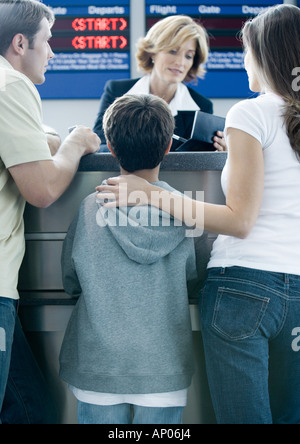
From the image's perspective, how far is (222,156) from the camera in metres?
1.27

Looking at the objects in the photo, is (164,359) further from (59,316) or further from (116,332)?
(59,316)

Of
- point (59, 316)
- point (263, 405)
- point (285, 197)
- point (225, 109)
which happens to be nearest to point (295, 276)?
point (285, 197)

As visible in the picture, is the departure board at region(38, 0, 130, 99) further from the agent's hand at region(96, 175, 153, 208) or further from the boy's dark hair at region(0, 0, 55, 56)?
the agent's hand at region(96, 175, 153, 208)

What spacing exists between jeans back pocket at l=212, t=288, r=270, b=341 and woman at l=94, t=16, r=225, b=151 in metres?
1.44

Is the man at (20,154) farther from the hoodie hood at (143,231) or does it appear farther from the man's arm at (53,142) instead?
the hoodie hood at (143,231)

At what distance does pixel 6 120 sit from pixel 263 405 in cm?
79

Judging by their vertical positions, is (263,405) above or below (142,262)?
below

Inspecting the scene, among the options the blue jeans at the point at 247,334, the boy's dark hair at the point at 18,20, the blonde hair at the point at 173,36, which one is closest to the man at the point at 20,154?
the boy's dark hair at the point at 18,20

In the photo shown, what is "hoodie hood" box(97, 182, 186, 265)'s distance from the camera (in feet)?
3.58

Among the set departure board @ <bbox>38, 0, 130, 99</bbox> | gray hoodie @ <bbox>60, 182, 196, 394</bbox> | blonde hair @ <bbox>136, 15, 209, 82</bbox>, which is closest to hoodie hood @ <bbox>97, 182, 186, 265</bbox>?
gray hoodie @ <bbox>60, 182, 196, 394</bbox>

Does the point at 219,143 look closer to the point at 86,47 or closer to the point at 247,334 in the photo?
the point at 247,334

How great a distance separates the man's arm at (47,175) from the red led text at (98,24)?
2.51 m

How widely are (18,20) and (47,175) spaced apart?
0.42m

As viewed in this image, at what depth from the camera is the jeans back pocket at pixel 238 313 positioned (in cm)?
99
